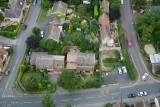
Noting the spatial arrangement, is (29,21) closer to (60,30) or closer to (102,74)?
(60,30)

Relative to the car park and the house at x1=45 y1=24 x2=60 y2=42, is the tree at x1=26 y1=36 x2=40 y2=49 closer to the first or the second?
the house at x1=45 y1=24 x2=60 y2=42

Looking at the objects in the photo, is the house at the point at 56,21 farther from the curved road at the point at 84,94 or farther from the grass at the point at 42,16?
the curved road at the point at 84,94

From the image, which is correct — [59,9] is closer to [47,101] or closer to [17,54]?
[17,54]

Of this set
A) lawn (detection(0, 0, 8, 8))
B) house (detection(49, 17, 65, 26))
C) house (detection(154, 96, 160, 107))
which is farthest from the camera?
lawn (detection(0, 0, 8, 8))

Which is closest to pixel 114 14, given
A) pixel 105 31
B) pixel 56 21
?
pixel 105 31

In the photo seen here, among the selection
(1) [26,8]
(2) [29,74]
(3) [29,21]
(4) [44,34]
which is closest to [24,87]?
(2) [29,74]

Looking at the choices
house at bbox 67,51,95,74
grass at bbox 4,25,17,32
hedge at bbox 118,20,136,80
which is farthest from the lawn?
hedge at bbox 118,20,136,80
